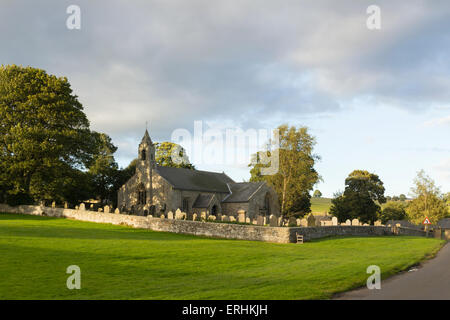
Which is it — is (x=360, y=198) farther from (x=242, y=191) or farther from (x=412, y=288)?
(x=412, y=288)

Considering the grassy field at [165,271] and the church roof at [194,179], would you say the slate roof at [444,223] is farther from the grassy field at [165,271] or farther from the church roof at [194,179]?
the grassy field at [165,271]

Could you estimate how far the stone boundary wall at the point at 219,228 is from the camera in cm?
2758

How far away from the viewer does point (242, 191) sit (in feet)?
180

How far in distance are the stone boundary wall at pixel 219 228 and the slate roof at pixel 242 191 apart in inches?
731

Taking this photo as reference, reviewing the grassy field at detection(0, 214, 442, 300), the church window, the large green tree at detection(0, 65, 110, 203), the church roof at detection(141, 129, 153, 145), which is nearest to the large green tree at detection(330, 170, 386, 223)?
the church window

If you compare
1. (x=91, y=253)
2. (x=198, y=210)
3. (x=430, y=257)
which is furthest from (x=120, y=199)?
(x=430, y=257)

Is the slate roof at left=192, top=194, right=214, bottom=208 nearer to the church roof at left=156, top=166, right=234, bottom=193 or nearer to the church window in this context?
the church window

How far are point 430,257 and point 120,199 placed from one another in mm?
41902

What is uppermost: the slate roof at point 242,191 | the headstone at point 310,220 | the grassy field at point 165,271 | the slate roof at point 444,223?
the slate roof at point 242,191

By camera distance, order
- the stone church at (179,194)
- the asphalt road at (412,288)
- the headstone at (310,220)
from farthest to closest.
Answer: the stone church at (179,194) < the headstone at (310,220) < the asphalt road at (412,288)

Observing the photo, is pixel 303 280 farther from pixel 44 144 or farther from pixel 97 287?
pixel 44 144

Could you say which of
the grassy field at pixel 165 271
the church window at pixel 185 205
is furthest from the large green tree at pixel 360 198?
the grassy field at pixel 165 271

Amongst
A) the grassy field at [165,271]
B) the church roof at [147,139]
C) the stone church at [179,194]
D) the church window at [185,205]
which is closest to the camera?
the grassy field at [165,271]

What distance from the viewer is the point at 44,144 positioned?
41.2 m
